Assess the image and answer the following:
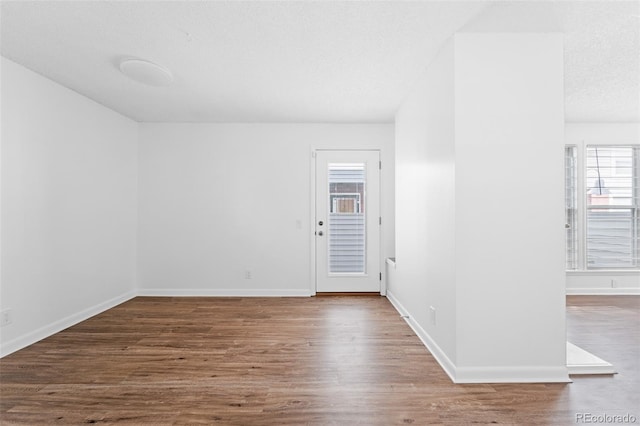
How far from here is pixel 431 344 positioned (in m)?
2.77

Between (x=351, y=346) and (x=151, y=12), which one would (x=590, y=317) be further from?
(x=151, y=12)

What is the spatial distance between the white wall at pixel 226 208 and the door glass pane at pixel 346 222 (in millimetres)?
347

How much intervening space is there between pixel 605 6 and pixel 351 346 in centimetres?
304

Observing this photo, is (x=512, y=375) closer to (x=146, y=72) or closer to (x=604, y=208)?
(x=146, y=72)

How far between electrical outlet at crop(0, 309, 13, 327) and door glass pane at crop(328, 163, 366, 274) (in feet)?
11.4

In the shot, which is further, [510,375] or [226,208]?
[226,208]

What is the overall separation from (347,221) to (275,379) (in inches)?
→ 111

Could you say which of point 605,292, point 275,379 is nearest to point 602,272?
point 605,292

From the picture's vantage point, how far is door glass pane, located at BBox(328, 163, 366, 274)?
4.82 m

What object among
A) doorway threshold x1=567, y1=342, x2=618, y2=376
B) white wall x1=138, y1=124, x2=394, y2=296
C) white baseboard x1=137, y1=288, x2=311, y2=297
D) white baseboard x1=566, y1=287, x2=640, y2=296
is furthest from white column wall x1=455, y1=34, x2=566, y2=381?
white baseboard x1=566, y1=287, x2=640, y2=296

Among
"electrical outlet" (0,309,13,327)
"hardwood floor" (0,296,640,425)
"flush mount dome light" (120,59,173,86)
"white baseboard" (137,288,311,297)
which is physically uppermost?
"flush mount dome light" (120,59,173,86)

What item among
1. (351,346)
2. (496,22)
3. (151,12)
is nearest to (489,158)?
(496,22)

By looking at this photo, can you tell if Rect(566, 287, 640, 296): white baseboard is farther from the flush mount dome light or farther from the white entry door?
the flush mount dome light

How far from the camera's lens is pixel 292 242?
478cm
